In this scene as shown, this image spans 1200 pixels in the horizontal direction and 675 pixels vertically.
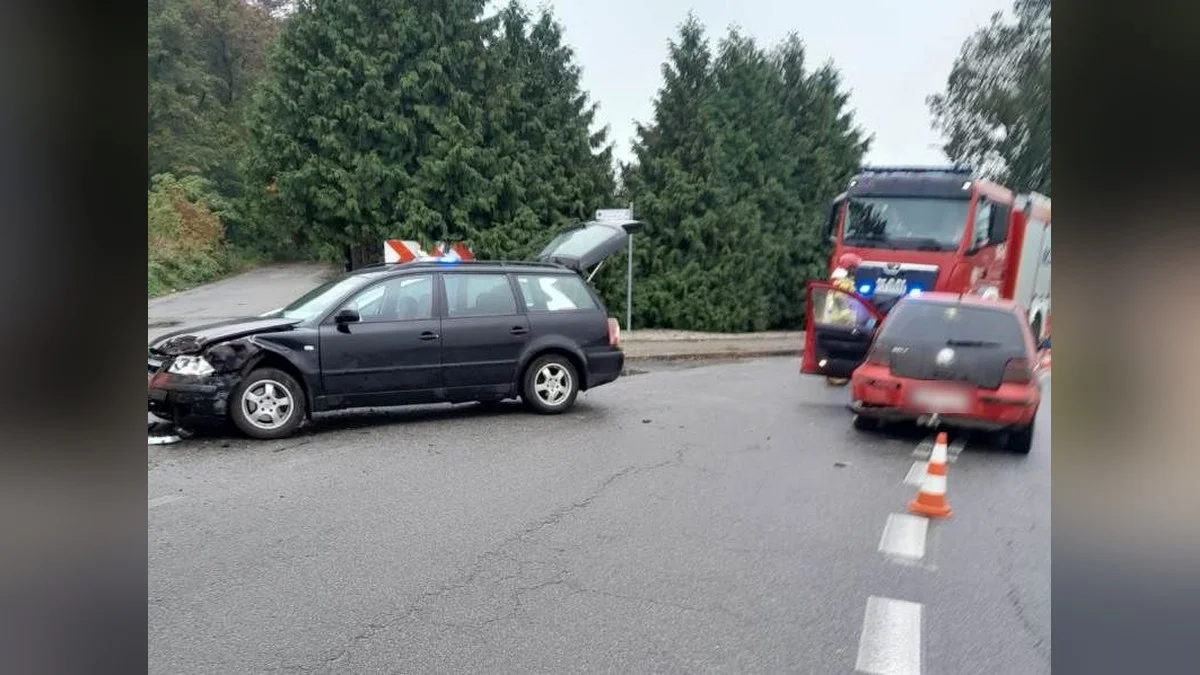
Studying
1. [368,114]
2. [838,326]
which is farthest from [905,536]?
[368,114]

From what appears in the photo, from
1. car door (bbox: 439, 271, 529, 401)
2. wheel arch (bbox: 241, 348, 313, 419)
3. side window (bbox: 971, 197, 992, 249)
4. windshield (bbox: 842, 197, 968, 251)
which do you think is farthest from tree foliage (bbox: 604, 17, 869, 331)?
wheel arch (bbox: 241, 348, 313, 419)

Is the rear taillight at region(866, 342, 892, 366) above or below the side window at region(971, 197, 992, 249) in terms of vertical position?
below

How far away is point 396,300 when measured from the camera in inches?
180

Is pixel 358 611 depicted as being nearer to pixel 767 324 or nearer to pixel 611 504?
Answer: pixel 611 504

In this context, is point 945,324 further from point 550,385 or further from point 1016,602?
point 550,385

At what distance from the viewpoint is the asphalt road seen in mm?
2436

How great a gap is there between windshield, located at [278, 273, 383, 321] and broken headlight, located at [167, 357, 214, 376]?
446 mm

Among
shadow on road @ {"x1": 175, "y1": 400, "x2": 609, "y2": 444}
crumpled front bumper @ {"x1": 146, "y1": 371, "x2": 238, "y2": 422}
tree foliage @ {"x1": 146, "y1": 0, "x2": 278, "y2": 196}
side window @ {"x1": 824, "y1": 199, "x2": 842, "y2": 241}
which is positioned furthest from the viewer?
shadow on road @ {"x1": 175, "y1": 400, "x2": 609, "y2": 444}

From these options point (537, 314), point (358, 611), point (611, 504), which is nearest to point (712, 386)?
point (611, 504)

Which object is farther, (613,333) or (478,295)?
(478,295)

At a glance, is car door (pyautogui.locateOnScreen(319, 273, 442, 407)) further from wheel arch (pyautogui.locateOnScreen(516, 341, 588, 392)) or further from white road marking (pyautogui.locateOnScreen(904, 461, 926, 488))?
white road marking (pyautogui.locateOnScreen(904, 461, 926, 488))

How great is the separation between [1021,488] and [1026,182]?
2.64 ft

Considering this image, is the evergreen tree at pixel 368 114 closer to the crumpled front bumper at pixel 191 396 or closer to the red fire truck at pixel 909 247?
the red fire truck at pixel 909 247

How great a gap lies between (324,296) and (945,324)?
243cm
